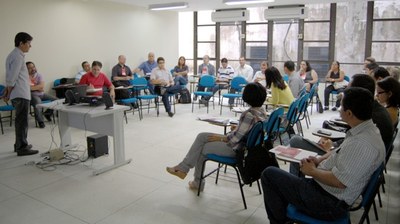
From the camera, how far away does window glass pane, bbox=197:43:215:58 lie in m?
10.7

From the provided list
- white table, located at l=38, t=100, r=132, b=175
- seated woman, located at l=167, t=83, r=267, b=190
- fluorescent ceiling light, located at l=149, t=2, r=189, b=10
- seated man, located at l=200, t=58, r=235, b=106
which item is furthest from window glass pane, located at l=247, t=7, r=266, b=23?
seated woman, located at l=167, t=83, r=267, b=190

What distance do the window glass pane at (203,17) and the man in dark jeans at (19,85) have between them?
706 centimetres

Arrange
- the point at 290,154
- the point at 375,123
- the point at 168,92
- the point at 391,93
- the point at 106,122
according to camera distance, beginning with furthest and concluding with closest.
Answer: the point at 168,92
the point at 106,122
the point at 391,93
the point at 375,123
the point at 290,154

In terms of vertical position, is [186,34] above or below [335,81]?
above

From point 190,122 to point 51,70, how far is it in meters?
3.38

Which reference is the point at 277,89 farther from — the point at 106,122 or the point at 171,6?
the point at 171,6

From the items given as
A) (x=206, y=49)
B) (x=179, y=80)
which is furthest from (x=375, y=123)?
(x=206, y=49)

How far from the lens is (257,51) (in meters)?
10.0

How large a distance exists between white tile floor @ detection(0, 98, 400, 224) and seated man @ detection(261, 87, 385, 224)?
757 mm

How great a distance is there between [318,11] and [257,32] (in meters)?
1.83

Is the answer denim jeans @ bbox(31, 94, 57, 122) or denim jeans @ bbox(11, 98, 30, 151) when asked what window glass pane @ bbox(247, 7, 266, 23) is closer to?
denim jeans @ bbox(31, 94, 57, 122)

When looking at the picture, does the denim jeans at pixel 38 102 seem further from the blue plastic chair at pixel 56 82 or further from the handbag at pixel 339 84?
the handbag at pixel 339 84

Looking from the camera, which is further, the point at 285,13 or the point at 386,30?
the point at 285,13

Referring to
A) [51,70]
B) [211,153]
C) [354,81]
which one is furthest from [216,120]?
[51,70]
